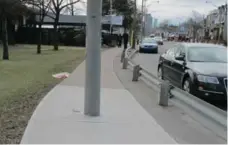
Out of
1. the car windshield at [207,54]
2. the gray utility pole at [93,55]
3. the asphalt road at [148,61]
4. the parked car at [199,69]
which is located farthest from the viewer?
the asphalt road at [148,61]

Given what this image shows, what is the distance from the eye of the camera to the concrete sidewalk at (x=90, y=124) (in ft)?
18.9

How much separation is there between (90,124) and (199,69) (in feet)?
12.2

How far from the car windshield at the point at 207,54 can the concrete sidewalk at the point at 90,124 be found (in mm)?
2187

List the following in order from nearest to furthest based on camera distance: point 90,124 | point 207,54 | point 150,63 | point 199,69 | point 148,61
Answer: point 90,124
point 199,69
point 207,54
point 150,63
point 148,61

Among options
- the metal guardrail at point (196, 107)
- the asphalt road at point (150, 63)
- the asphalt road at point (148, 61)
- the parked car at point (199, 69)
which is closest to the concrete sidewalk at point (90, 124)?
the metal guardrail at point (196, 107)

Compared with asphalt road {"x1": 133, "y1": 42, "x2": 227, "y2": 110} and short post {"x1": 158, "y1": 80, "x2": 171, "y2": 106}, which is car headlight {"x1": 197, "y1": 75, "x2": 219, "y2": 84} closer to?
asphalt road {"x1": 133, "y1": 42, "x2": 227, "y2": 110}

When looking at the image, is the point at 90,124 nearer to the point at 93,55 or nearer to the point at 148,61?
the point at 93,55

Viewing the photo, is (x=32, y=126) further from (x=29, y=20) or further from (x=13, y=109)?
(x=29, y=20)

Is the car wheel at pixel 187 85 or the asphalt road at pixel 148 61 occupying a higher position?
the car wheel at pixel 187 85

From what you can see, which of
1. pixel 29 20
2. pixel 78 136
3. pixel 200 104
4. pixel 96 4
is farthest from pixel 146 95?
pixel 29 20

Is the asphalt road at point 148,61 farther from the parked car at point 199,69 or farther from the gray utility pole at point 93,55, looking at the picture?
the gray utility pole at point 93,55

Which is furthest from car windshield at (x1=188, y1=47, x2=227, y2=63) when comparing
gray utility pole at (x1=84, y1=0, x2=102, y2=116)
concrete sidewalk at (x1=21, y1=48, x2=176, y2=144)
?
gray utility pole at (x1=84, y1=0, x2=102, y2=116)

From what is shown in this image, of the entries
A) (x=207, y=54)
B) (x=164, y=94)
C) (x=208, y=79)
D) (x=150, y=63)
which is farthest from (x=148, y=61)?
(x=164, y=94)

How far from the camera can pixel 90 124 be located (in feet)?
21.7
